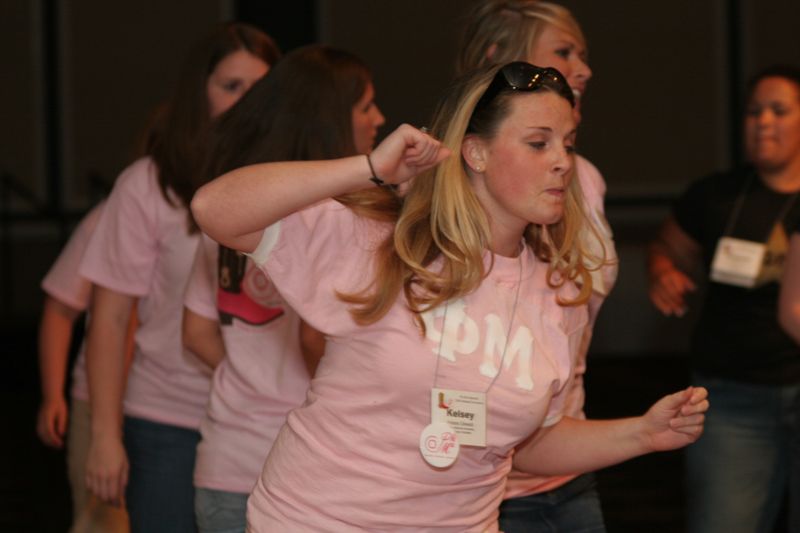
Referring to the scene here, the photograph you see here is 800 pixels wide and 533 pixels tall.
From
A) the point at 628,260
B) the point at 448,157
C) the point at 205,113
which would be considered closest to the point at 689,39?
the point at 628,260

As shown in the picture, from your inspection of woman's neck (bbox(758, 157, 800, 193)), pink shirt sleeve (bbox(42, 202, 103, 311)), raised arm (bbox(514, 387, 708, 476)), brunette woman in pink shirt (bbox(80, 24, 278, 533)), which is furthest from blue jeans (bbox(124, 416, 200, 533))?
woman's neck (bbox(758, 157, 800, 193))

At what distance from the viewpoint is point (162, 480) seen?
3039mm

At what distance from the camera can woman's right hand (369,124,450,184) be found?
196 centimetres

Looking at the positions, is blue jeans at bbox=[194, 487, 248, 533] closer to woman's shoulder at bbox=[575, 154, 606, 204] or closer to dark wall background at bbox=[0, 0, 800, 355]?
woman's shoulder at bbox=[575, 154, 606, 204]

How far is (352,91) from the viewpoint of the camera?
2.74m

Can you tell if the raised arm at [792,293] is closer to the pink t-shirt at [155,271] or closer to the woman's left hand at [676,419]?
the woman's left hand at [676,419]

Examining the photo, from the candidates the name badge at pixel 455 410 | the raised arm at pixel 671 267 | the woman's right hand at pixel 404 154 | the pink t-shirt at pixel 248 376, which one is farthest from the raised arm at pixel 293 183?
the raised arm at pixel 671 267

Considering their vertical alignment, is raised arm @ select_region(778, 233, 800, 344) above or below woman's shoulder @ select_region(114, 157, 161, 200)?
below

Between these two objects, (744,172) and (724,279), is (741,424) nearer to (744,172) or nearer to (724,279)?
(724,279)

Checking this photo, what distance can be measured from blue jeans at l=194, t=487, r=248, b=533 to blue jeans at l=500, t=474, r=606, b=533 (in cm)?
53

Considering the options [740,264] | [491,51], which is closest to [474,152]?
[491,51]

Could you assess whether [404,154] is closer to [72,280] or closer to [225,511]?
[225,511]

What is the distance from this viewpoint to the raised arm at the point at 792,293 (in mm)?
3086

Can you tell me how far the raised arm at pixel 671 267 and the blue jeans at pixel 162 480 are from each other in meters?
1.39
